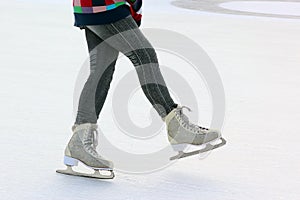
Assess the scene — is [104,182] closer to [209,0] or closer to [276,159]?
[276,159]

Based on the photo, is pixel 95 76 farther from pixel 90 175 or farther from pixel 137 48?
pixel 90 175

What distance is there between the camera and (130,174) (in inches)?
75.6

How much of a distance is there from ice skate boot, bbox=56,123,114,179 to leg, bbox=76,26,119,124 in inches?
1.2

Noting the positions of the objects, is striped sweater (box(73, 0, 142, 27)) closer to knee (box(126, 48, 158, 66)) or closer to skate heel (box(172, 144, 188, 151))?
knee (box(126, 48, 158, 66))

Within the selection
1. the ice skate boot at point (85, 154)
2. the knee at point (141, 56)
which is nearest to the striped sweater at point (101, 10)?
the knee at point (141, 56)

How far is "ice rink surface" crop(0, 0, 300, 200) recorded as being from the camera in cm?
182

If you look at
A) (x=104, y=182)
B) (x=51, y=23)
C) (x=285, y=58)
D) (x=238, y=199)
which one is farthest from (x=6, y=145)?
(x=51, y=23)

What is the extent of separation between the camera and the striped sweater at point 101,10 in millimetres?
1745

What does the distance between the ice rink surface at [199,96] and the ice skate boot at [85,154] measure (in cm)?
3

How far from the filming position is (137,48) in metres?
1.78

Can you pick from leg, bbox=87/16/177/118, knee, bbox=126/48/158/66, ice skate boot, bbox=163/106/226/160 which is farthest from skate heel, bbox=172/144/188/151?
knee, bbox=126/48/158/66

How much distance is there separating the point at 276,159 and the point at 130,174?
1.65ft

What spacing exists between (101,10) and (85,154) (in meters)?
0.41

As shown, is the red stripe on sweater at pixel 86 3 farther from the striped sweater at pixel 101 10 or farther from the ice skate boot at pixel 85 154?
the ice skate boot at pixel 85 154
